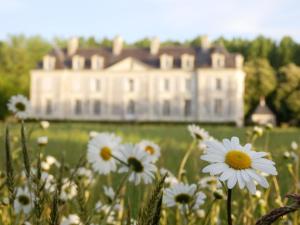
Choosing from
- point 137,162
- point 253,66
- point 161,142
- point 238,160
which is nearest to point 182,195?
point 137,162

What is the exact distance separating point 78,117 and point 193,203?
39.3 m

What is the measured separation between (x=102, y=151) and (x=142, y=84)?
122 feet

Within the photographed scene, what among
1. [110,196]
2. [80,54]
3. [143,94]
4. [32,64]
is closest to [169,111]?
[143,94]

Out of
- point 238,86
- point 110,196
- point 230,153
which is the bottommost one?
point 110,196

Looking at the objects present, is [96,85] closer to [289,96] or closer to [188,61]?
[188,61]

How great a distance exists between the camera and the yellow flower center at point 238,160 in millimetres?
768

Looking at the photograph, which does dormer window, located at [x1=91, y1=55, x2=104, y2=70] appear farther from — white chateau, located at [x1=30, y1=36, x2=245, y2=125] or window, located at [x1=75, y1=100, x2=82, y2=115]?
window, located at [x1=75, y1=100, x2=82, y2=115]

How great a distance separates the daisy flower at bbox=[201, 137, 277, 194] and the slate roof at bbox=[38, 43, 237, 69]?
123 feet

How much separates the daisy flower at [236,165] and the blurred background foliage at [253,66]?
34.7 metres

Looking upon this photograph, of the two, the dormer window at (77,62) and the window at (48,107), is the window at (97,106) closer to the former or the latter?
the dormer window at (77,62)

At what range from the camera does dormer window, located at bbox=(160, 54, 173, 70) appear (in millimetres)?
38594

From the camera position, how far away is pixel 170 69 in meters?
38.6

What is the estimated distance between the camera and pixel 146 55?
3978cm

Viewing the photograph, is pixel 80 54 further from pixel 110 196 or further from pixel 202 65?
pixel 110 196
